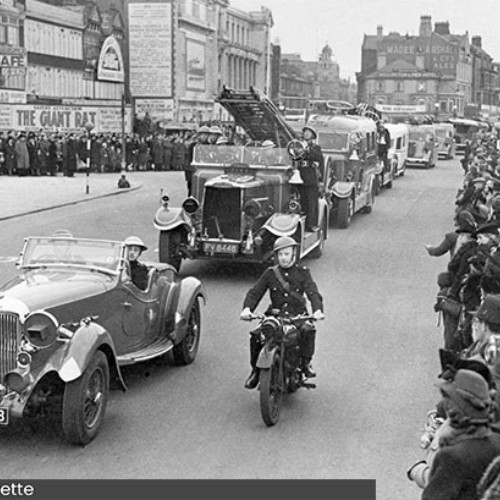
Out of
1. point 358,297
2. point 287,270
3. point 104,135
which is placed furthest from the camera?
point 104,135

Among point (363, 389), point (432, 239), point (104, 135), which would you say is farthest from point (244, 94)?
point (104, 135)

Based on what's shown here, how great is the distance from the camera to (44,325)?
7309 mm

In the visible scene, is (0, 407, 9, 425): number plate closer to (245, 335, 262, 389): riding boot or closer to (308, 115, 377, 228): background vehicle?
(245, 335, 262, 389): riding boot

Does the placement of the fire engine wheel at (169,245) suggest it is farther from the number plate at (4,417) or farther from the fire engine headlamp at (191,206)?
the number plate at (4,417)

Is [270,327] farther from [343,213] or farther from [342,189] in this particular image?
[342,189]

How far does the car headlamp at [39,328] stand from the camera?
7.29 metres

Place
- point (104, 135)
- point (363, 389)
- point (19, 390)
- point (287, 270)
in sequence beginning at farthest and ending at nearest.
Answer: point (104, 135)
point (363, 389)
point (287, 270)
point (19, 390)

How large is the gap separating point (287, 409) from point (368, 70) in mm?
121264

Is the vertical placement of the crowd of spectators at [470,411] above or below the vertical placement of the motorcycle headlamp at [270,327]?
above

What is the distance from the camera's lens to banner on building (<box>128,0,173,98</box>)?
197ft

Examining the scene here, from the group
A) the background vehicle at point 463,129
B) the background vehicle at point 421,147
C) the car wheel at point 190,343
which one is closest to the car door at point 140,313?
the car wheel at point 190,343

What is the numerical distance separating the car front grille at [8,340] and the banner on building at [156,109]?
4708 centimetres

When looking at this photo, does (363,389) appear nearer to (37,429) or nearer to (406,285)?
(37,429)

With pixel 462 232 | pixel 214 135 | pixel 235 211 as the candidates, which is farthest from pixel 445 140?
pixel 462 232
